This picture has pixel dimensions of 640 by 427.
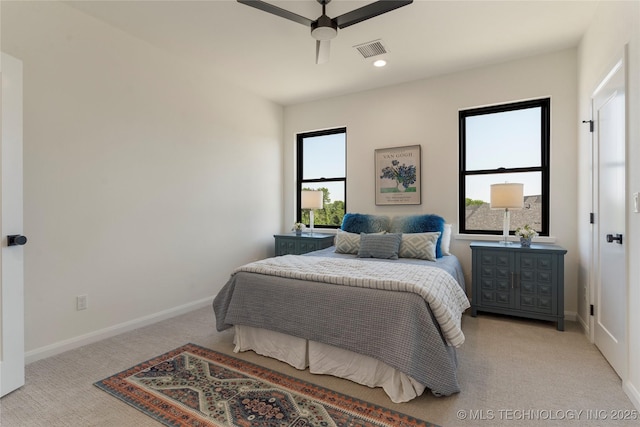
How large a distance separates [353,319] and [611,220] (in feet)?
6.63

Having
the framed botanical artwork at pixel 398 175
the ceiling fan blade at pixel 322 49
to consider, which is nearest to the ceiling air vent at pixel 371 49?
the ceiling fan blade at pixel 322 49

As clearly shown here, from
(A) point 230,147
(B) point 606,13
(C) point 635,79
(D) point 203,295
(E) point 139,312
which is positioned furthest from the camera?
(A) point 230,147

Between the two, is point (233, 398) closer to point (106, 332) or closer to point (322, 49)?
point (106, 332)

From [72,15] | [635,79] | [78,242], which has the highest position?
[72,15]

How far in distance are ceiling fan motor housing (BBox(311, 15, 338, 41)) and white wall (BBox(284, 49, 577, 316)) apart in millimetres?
2003

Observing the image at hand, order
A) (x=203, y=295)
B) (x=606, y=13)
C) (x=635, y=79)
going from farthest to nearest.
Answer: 1. (x=203, y=295)
2. (x=606, y=13)
3. (x=635, y=79)

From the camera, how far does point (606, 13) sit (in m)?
2.42

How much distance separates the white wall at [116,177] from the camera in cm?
248

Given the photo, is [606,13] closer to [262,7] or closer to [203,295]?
[262,7]

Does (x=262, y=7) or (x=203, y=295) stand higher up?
(x=262, y=7)

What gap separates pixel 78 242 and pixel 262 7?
2.40m

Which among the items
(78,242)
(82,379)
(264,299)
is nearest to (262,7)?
(264,299)

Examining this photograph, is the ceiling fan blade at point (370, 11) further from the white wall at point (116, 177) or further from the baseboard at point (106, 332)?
the baseboard at point (106, 332)

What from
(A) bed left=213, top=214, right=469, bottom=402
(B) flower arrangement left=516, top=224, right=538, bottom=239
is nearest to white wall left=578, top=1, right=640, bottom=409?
(B) flower arrangement left=516, top=224, right=538, bottom=239
